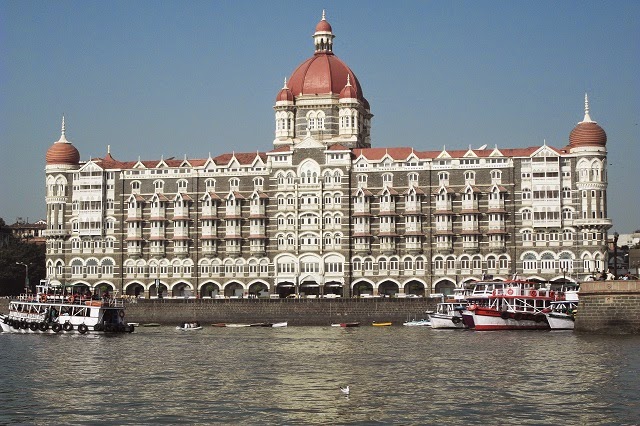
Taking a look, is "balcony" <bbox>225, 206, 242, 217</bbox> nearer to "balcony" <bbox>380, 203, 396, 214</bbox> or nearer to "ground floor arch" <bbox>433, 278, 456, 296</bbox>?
"balcony" <bbox>380, 203, 396, 214</bbox>

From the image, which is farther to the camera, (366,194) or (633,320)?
(366,194)

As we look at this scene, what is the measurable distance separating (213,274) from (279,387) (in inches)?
3573

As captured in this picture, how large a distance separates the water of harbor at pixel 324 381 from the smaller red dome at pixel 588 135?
49.8 m

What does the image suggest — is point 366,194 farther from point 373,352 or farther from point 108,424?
point 108,424

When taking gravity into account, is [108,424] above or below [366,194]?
below

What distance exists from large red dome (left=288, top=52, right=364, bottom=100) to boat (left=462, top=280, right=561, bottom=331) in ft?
161

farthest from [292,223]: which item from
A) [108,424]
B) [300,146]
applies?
[108,424]

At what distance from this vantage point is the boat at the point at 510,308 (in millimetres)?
110562

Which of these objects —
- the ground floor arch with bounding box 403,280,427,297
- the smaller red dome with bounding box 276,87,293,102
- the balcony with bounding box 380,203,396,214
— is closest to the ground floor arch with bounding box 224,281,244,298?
the balcony with bounding box 380,203,396,214

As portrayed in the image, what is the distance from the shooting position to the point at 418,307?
13162 centimetres

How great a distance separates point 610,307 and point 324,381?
3881 cm

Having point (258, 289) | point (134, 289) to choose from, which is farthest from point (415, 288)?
point (134, 289)

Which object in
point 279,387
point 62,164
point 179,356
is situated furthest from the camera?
point 62,164

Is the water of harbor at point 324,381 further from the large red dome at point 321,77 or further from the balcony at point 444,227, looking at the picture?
the large red dome at point 321,77
